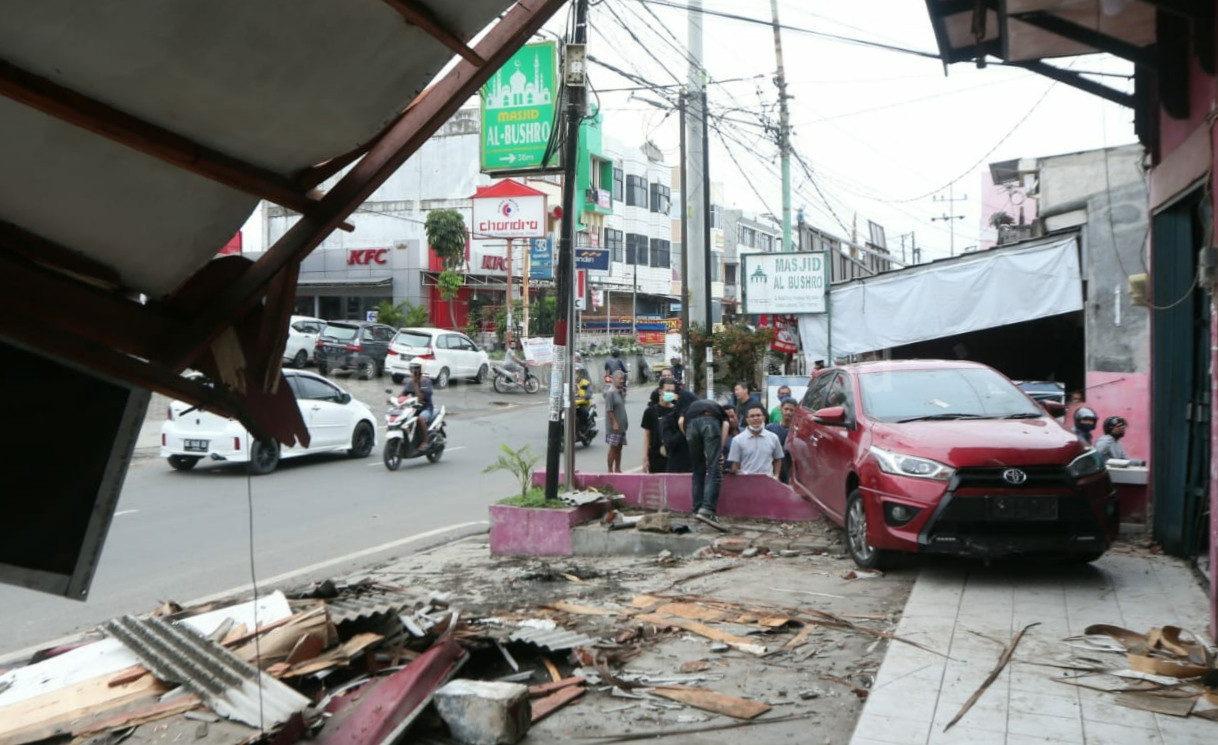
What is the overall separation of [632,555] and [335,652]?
487 cm

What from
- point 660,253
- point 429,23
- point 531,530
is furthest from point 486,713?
point 660,253

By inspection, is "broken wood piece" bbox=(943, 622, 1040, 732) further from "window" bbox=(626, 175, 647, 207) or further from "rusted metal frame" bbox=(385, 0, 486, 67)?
"window" bbox=(626, 175, 647, 207)

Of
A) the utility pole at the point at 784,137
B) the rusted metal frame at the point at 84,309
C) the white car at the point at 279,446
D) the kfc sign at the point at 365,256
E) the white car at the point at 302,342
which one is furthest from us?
the kfc sign at the point at 365,256

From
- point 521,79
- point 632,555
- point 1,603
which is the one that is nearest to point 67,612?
point 1,603

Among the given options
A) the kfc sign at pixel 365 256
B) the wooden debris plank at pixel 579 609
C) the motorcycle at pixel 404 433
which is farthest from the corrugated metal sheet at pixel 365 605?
the kfc sign at pixel 365 256

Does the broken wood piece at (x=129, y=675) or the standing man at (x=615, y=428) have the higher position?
the standing man at (x=615, y=428)

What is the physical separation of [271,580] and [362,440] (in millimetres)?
9922

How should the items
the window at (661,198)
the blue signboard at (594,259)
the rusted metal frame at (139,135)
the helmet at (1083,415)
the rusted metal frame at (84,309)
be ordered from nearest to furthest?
the rusted metal frame at (139,135) → the rusted metal frame at (84,309) → the helmet at (1083,415) → the blue signboard at (594,259) → the window at (661,198)

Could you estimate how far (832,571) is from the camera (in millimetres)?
8773

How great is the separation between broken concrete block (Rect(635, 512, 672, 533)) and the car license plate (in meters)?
3.84

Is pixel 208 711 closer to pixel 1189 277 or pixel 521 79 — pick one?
pixel 1189 277

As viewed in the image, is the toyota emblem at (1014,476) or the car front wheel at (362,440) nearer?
the toyota emblem at (1014,476)

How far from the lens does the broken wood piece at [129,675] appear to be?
5508 mm

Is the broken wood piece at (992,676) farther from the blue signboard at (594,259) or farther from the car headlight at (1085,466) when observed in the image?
the blue signboard at (594,259)
